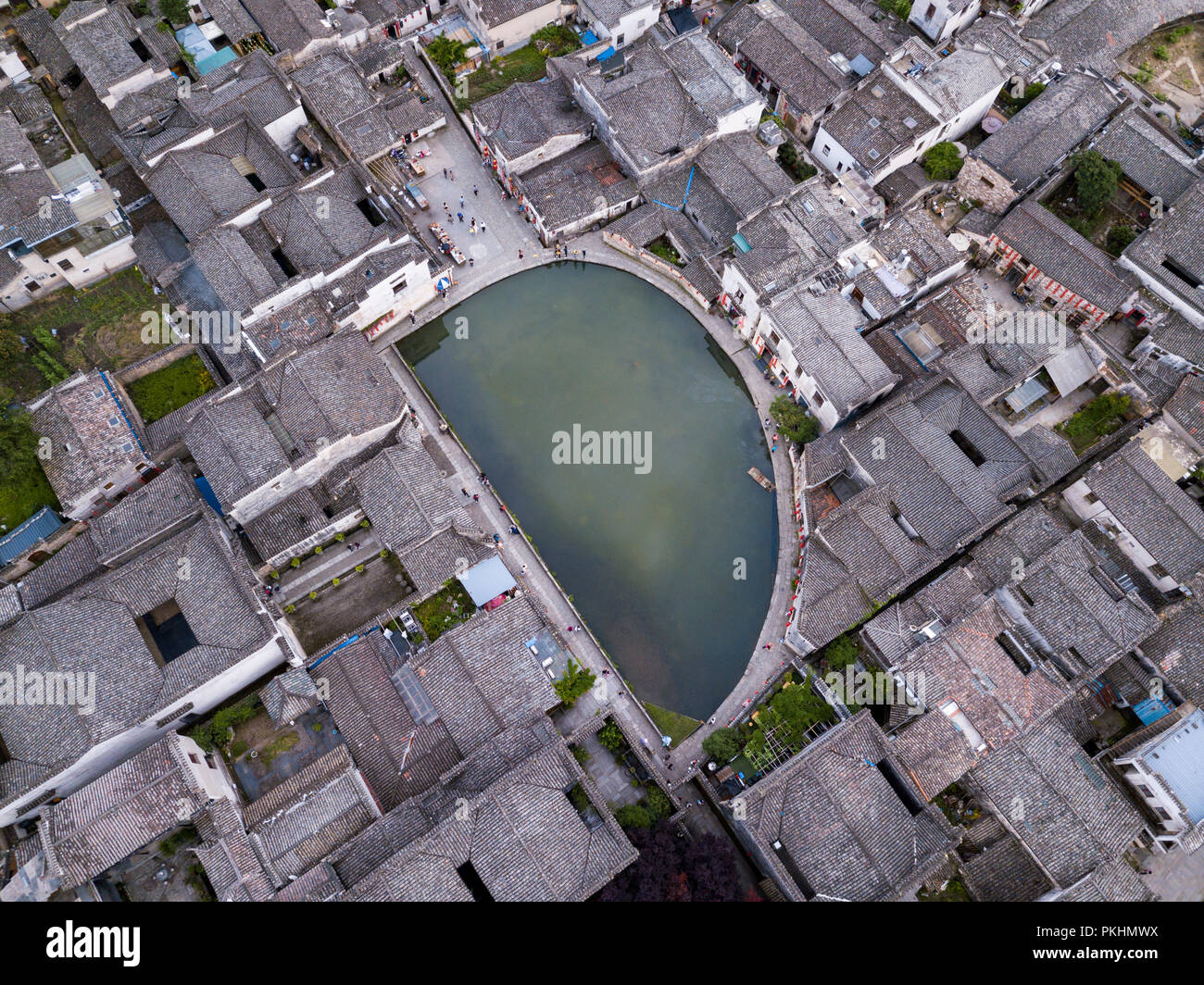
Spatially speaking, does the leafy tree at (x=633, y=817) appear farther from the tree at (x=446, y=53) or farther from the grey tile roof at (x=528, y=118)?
the tree at (x=446, y=53)

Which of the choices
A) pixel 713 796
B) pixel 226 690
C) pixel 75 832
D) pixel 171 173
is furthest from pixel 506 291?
pixel 75 832

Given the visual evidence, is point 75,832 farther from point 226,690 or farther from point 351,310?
point 351,310

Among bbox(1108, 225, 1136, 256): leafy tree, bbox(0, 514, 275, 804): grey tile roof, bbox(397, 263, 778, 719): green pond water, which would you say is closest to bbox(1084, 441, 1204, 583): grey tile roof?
bbox(1108, 225, 1136, 256): leafy tree

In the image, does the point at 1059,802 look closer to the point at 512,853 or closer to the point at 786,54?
the point at 512,853

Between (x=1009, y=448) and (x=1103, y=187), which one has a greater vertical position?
(x=1103, y=187)

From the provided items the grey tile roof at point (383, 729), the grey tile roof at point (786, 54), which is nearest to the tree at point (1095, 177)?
the grey tile roof at point (786, 54)

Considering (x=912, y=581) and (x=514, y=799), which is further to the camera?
(x=912, y=581)

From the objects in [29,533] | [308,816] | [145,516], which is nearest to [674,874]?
[308,816]
